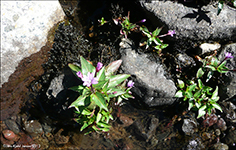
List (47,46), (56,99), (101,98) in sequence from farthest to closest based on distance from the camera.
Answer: (47,46) → (56,99) → (101,98)

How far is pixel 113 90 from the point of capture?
349 centimetres

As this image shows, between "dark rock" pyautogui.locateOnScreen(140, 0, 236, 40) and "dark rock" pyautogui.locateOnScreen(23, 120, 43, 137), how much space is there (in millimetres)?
4388

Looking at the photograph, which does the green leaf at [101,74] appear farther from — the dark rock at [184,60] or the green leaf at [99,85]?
the dark rock at [184,60]

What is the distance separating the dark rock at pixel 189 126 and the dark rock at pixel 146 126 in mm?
794

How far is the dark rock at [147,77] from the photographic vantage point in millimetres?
4160

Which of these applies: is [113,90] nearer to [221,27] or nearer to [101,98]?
[101,98]

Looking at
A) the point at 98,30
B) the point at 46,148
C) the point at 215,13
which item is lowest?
the point at 46,148

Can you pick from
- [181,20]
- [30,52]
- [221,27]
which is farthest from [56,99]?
[221,27]

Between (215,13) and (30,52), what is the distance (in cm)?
485

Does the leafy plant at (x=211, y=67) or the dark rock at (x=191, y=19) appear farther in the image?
the leafy plant at (x=211, y=67)

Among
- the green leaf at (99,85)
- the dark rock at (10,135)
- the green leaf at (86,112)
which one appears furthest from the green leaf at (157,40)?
the dark rock at (10,135)

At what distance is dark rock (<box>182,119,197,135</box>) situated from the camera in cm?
489

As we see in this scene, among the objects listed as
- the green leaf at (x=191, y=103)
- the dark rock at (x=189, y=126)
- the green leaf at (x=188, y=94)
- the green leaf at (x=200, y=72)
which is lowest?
the dark rock at (x=189, y=126)

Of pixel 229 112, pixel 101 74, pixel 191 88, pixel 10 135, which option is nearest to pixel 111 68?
pixel 101 74
